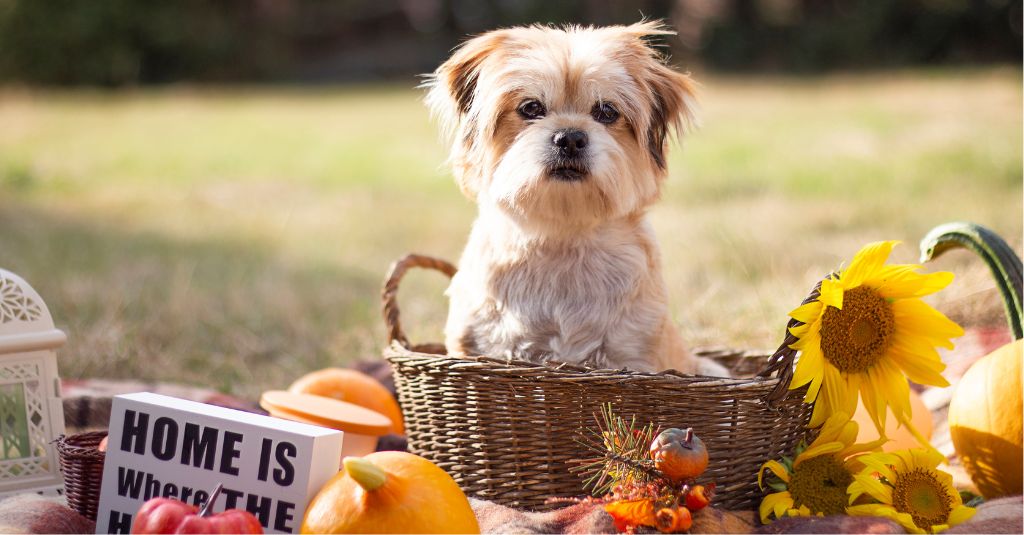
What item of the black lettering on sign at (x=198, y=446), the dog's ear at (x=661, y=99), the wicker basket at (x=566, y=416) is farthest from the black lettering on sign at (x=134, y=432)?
the dog's ear at (x=661, y=99)

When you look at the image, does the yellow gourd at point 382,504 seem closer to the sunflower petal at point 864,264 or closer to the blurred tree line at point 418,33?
the sunflower petal at point 864,264

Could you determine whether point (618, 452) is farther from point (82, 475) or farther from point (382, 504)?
point (82, 475)

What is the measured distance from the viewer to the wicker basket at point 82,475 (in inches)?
106

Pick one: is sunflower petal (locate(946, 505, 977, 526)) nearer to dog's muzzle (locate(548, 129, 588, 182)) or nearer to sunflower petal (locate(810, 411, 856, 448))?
sunflower petal (locate(810, 411, 856, 448))

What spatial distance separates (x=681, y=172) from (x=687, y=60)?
29.8 ft

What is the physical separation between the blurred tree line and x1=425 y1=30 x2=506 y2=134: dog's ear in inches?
536

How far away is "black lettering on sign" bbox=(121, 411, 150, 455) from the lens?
Answer: 8.45ft

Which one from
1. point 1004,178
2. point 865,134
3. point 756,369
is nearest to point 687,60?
point 865,134

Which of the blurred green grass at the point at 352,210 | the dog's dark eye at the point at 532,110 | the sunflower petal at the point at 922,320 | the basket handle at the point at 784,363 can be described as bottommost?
the blurred green grass at the point at 352,210

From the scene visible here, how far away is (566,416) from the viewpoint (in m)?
2.72

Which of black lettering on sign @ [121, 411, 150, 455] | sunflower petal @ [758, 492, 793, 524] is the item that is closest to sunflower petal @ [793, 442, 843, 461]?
sunflower petal @ [758, 492, 793, 524]

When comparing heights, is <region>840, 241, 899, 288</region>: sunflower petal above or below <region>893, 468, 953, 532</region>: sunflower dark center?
above

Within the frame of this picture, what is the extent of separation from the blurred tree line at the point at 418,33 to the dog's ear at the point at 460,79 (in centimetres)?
1363

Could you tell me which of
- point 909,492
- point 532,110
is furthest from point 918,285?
point 532,110
